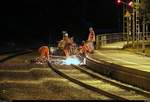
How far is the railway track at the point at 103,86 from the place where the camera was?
15.5 metres

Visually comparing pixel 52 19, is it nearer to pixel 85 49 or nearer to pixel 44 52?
pixel 85 49

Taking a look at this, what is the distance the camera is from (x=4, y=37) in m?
59.3

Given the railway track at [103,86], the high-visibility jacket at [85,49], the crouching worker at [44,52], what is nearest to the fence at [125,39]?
the high-visibility jacket at [85,49]

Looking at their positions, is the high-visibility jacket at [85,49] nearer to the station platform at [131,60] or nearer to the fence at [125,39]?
the station platform at [131,60]

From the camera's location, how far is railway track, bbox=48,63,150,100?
610 inches

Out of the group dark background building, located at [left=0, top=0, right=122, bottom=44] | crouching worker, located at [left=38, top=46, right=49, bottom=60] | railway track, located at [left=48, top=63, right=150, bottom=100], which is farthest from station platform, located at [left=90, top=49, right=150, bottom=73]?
dark background building, located at [left=0, top=0, right=122, bottom=44]

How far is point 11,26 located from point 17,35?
3.98 m

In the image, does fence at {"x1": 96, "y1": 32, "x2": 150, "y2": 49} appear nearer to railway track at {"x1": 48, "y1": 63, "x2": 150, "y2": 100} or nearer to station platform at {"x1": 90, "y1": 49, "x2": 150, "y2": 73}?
station platform at {"x1": 90, "y1": 49, "x2": 150, "y2": 73}

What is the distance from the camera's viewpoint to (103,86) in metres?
18.4

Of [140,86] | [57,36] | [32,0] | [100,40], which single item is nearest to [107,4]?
[32,0]

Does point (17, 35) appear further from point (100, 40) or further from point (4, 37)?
point (100, 40)

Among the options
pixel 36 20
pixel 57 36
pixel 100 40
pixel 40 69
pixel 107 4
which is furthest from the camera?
pixel 107 4

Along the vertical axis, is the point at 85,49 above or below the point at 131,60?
above

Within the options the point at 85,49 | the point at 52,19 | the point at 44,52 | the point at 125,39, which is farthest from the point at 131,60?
the point at 52,19
